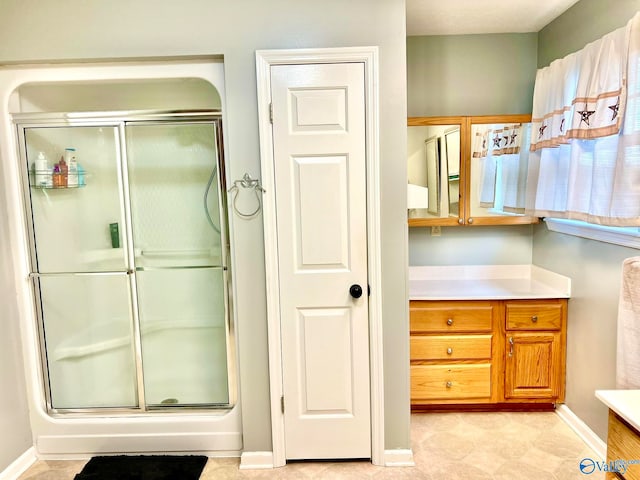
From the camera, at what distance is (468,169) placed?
2818 millimetres

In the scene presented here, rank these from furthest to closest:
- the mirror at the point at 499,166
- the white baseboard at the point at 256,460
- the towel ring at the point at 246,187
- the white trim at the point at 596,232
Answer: the mirror at the point at 499,166 < the white baseboard at the point at 256,460 < the towel ring at the point at 246,187 < the white trim at the point at 596,232

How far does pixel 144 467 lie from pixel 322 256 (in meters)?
1.50

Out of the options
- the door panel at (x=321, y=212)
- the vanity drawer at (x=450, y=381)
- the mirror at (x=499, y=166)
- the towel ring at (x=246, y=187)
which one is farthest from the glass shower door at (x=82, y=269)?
the mirror at (x=499, y=166)

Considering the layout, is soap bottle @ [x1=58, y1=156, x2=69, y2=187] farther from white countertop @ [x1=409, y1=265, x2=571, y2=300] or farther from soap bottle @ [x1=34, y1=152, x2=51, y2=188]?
white countertop @ [x1=409, y1=265, x2=571, y2=300]

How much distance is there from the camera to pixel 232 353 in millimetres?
2381

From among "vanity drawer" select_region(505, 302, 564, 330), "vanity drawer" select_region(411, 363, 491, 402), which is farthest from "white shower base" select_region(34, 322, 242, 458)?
"vanity drawer" select_region(505, 302, 564, 330)

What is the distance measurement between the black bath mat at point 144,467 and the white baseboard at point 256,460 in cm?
A: 23

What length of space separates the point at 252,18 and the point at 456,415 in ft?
8.69

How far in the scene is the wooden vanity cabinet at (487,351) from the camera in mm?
2582

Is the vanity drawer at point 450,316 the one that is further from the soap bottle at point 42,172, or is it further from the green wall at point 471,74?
the soap bottle at point 42,172

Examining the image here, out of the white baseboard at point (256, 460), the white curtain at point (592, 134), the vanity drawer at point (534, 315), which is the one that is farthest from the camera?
the vanity drawer at point (534, 315)

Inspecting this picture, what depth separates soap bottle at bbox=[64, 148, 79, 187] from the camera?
2441 millimetres

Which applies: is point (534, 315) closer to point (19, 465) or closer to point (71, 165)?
point (71, 165)

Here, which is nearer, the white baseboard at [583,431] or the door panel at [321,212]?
the door panel at [321,212]
